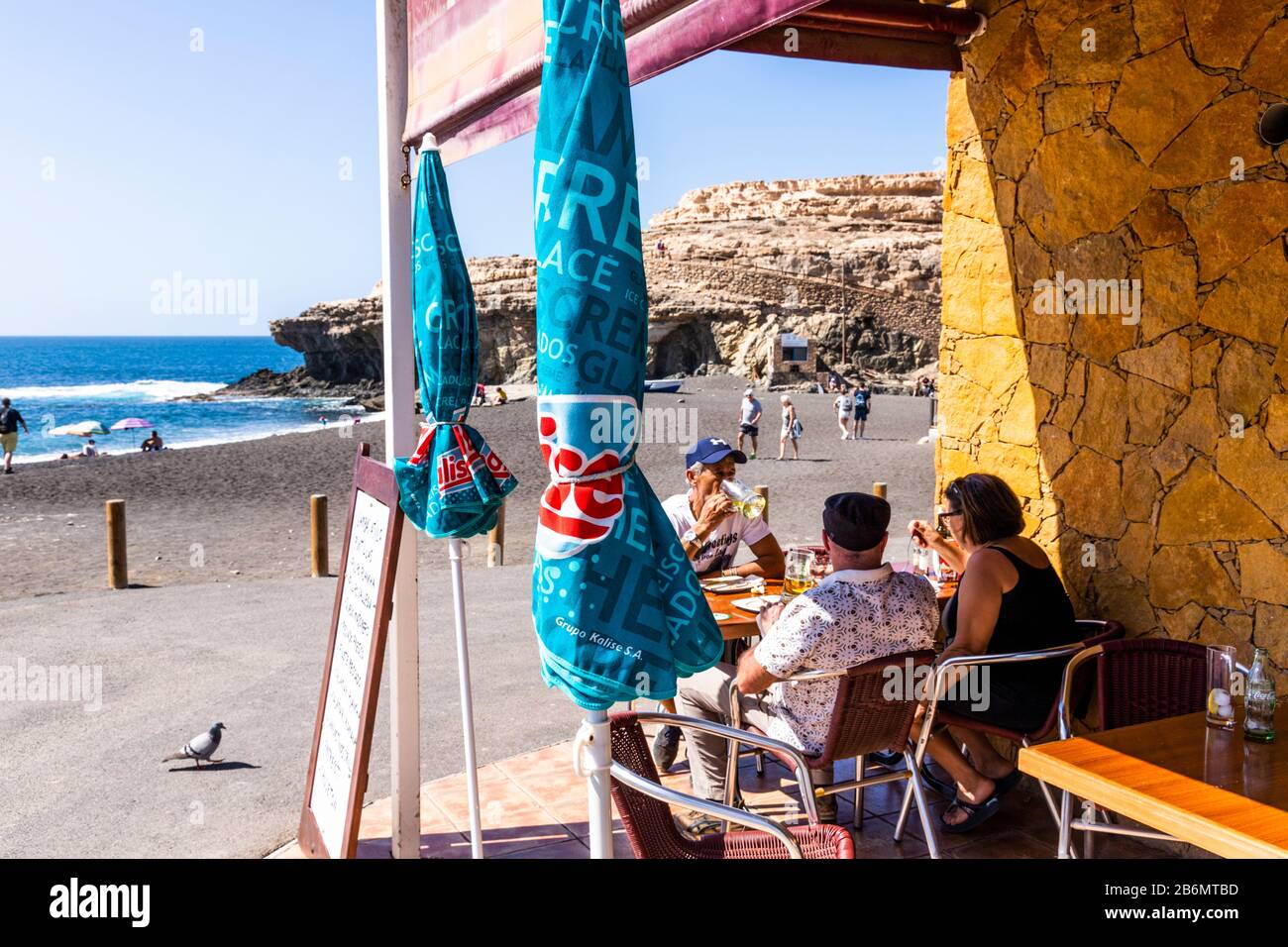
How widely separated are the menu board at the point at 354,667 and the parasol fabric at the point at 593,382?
1.12 meters

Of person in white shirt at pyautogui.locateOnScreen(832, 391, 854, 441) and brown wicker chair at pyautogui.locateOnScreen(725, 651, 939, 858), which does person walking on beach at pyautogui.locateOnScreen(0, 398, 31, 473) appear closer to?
person in white shirt at pyautogui.locateOnScreen(832, 391, 854, 441)

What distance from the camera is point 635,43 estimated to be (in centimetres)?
311

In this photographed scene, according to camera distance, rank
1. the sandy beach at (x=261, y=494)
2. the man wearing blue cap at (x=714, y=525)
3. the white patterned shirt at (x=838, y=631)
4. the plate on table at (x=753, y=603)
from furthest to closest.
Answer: the sandy beach at (x=261, y=494), the man wearing blue cap at (x=714, y=525), the plate on table at (x=753, y=603), the white patterned shirt at (x=838, y=631)

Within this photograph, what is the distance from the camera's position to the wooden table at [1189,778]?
1.93m

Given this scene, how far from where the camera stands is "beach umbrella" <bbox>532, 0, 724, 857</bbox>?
5.38 ft

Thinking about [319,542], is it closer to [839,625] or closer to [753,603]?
[753,603]

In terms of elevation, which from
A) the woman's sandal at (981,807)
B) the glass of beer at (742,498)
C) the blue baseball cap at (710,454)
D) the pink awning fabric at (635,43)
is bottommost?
the woman's sandal at (981,807)

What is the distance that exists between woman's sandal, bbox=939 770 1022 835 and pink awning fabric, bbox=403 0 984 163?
2.57 m

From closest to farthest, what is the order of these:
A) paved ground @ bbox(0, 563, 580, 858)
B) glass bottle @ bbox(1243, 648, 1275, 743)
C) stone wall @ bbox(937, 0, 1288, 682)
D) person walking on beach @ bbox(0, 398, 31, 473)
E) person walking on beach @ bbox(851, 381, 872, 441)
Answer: glass bottle @ bbox(1243, 648, 1275, 743)
stone wall @ bbox(937, 0, 1288, 682)
paved ground @ bbox(0, 563, 580, 858)
person walking on beach @ bbox(0, 398, 31, 473)
person walking on beach @ bbox(851, 381, 872, 441)

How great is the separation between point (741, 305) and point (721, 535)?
5292 cm

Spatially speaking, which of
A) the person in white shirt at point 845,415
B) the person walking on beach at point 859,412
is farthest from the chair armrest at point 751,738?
the person in white shirt at point 845,415

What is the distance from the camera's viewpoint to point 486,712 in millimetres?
5031

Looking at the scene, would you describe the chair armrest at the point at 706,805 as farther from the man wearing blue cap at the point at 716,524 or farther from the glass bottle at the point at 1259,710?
the man wearing blue cap at the point at 716,524

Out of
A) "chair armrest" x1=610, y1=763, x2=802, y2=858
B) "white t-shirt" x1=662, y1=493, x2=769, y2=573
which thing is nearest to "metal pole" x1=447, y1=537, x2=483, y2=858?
"chair armrest" x1=610, y1=763, x2=802, y2=858
